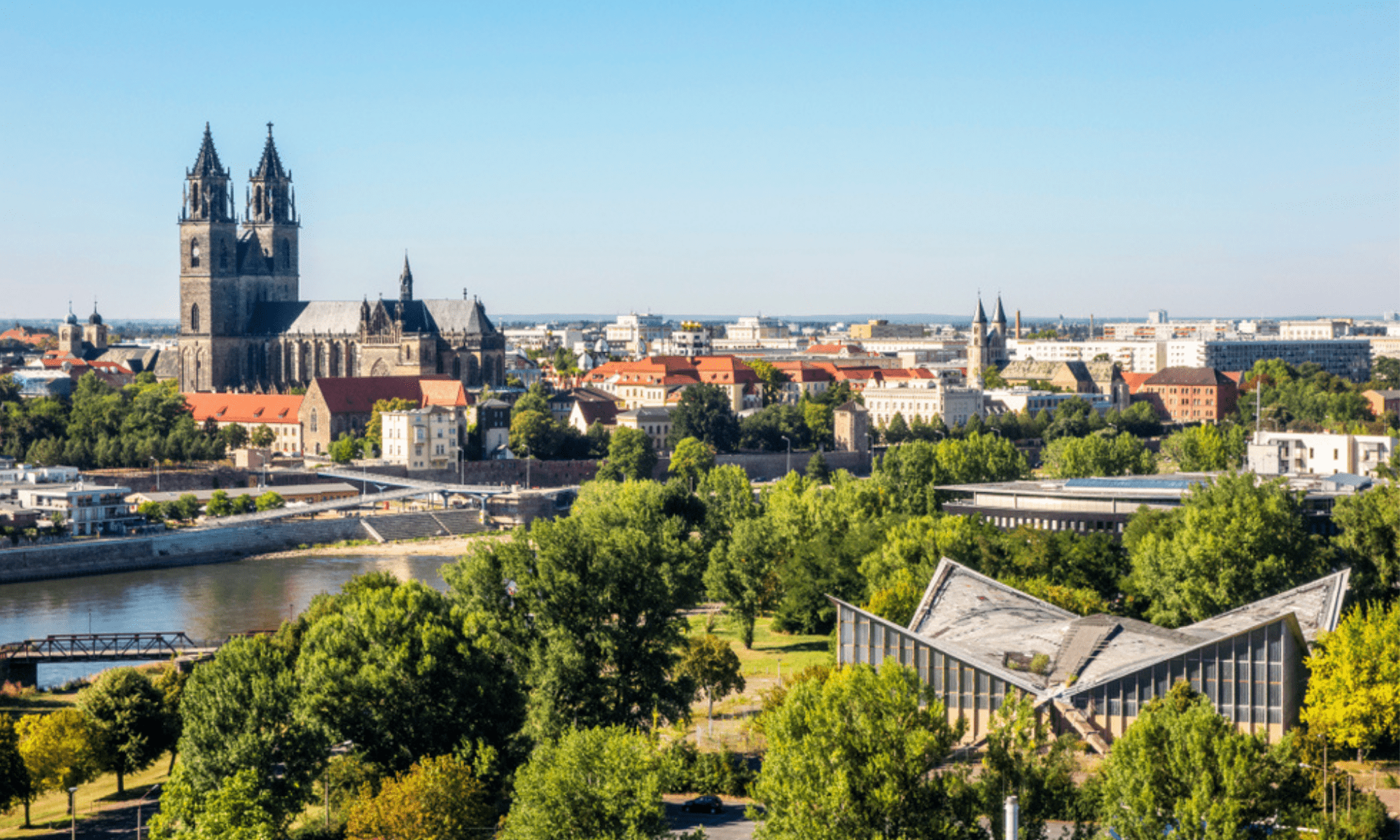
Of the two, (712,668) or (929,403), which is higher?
(929,403)

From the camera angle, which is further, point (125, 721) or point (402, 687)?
point (125, 721)

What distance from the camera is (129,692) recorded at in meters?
30.5

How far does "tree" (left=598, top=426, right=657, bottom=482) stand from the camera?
8362 cm

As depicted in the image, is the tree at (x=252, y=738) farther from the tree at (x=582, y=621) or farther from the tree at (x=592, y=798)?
the tree at (x=592, y=798)

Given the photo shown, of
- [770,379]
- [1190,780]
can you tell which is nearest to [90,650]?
[1190,780]

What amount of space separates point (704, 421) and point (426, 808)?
68.1 metres

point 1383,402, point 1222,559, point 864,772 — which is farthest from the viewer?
point 1383,402

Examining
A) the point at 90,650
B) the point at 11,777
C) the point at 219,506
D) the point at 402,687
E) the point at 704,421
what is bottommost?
the point at 90,650

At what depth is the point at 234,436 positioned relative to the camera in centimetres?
9044

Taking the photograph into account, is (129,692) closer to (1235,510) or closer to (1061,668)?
(1061,668)

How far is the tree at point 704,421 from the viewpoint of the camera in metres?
91.0

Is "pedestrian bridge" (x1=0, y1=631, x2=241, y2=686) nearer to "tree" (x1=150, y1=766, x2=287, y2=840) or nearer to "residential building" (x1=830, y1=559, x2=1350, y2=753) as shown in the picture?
"tree" (x1=150, y1=766, x2=287, y2=840)

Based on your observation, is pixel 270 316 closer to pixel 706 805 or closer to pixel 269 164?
pixel 269 164

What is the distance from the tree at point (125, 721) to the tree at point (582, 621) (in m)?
5.63
